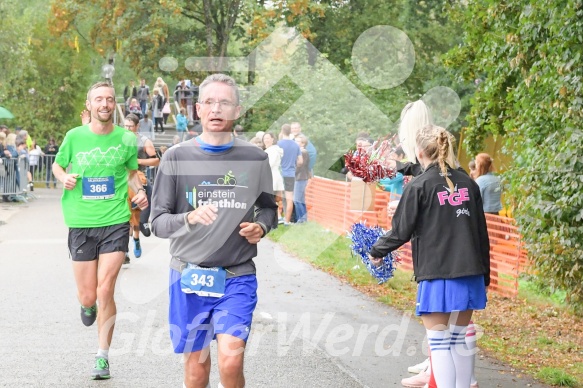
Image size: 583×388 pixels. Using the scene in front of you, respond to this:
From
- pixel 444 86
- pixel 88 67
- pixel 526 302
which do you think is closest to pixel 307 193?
pixel 526 302

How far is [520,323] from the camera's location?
1065 centimetres

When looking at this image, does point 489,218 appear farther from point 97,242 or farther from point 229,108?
point 229,108

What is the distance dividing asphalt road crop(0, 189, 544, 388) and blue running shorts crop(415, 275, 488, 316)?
135cm

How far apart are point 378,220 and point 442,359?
10224 mm

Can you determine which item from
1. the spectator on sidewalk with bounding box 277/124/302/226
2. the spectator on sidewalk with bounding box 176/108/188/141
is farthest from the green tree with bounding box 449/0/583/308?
the spectator on sidewalk with bounding box 176/108/188/141

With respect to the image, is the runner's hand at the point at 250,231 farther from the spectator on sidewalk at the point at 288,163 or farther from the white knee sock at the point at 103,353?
the spectator on sidewalk at the point at 288,163

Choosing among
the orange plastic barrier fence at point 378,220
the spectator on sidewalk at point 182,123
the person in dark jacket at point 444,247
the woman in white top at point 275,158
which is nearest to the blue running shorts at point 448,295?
the person in dark jacket at point 444,247

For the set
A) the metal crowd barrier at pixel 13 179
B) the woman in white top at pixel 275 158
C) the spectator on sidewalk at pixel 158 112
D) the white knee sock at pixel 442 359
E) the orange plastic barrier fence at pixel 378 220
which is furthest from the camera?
the spectator on sidewalk at pixel 158 112

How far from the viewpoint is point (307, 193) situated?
23234mm

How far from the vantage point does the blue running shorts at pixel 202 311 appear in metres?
5.62

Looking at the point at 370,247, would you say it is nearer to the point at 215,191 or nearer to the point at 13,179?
the point at 215,191

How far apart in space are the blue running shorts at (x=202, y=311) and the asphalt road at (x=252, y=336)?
1.72 m

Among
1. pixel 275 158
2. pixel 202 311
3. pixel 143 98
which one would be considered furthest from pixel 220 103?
pixel 143 98

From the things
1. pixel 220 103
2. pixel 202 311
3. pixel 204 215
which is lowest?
pixel 202 311
